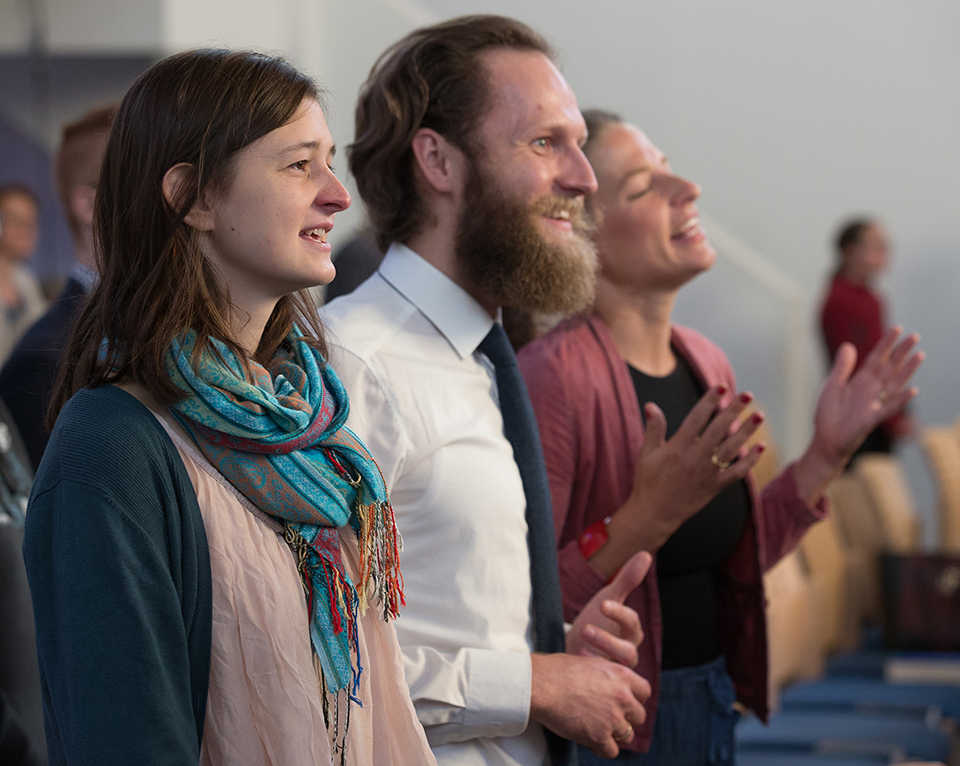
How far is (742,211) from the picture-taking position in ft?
22.7

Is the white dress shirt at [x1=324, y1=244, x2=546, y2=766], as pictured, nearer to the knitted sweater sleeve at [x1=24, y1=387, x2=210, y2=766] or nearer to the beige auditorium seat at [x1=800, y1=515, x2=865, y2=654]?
the knitted sweater sleeve at [x1=24, y1=387, x2=210, y2=766]

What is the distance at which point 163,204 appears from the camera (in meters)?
1.02

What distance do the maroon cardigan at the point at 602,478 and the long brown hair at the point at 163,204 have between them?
0.69 meters

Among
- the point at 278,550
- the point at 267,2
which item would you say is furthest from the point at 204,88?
the point at 267,2

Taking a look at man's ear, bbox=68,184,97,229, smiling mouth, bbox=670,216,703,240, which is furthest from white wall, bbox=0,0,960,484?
smiling mouth, bbox=670,216,703,240

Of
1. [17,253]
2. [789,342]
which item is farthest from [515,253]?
[789,342]

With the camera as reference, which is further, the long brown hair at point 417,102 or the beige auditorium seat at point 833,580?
the beige auditorium seat at point 833,580

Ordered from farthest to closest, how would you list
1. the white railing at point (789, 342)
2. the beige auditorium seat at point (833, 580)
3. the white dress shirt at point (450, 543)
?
the white railing at point (789, 342), the beige auditorium seat at point (833, 580), the white dress shirt at point (450, 543)

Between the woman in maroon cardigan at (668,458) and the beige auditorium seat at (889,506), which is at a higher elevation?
the woman in maroon cardigan at (668,458)

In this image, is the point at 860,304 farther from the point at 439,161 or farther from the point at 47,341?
the point at 47,341

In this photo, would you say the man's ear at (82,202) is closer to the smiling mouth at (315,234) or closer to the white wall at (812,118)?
the smiling mouth at (315,234)

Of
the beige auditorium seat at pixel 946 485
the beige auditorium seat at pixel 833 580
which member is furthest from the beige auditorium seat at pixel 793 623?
the beige auditorium seat at pixel 946 485

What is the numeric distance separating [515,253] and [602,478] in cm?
39

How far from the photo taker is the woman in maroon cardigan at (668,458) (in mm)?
1533
